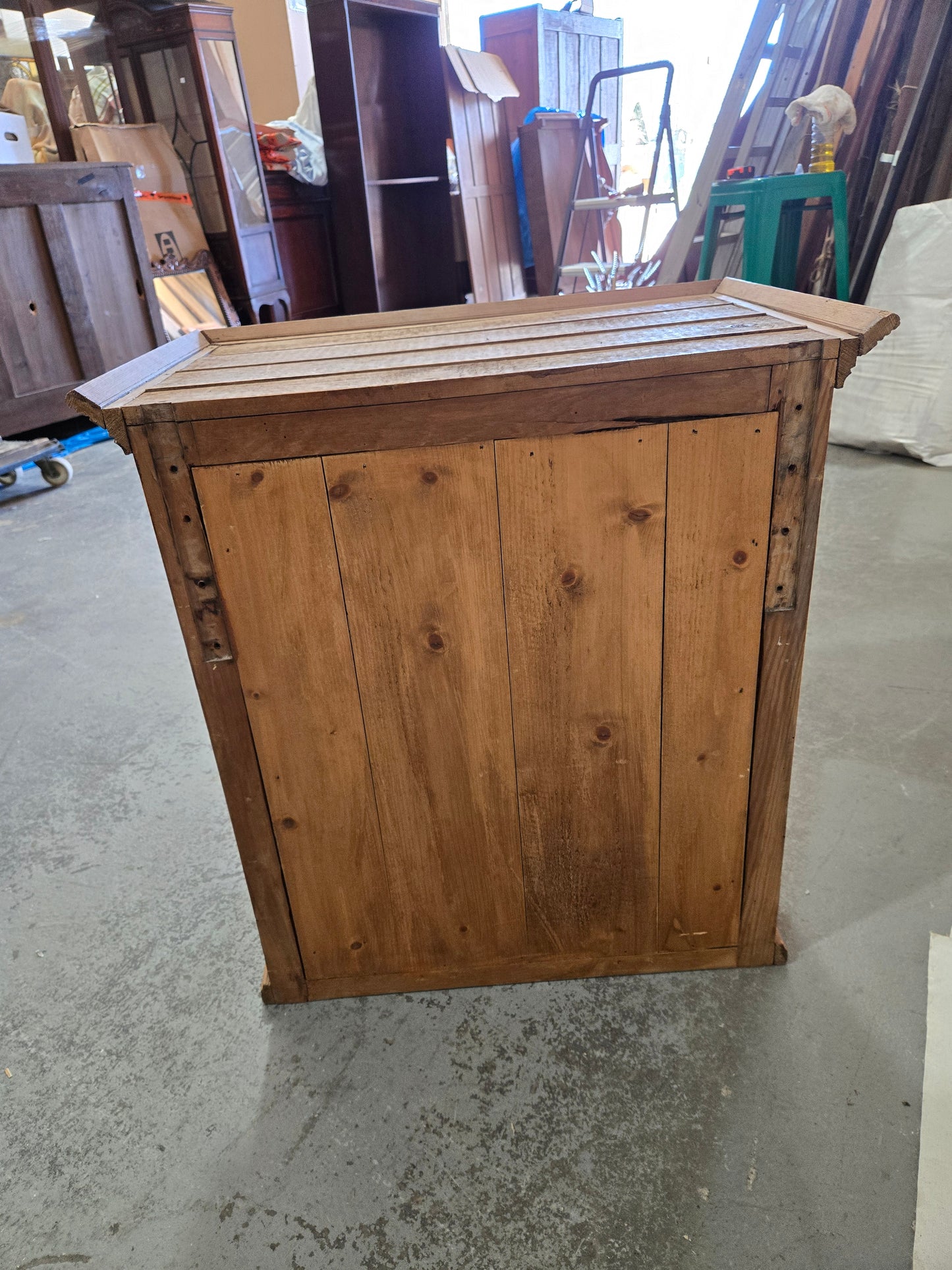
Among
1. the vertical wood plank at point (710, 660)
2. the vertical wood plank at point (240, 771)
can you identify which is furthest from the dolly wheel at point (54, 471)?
the vertical wood plank at point (710, 660)

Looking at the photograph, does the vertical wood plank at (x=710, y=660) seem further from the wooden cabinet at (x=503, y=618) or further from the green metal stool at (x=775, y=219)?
the green metal stool at (x=775, y=219)

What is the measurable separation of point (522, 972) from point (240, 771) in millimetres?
500

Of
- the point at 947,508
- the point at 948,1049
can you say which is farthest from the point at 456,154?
the point at 948,1049

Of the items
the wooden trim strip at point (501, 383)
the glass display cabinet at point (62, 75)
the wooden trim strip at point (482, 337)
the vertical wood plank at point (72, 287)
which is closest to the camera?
the wooden trim strip at point (501, 383)

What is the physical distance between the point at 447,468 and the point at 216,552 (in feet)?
0.86

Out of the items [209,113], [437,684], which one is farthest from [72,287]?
[437,684]

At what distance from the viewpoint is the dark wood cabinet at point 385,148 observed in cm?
431

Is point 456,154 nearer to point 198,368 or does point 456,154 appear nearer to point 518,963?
point 198,368

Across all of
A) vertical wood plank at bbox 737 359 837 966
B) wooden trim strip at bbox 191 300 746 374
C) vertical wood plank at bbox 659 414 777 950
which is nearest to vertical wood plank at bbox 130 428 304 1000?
A: wooden trim strip at bbox 191 300 746 374

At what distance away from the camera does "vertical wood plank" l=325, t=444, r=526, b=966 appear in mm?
896

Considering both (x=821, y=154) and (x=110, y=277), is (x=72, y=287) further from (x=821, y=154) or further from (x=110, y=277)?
(x=821, y=154)

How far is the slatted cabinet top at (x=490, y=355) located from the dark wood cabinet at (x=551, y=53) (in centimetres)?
471

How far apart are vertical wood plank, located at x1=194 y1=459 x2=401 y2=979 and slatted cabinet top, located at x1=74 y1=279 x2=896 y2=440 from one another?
0.29 feet

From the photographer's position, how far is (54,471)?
3439mm
